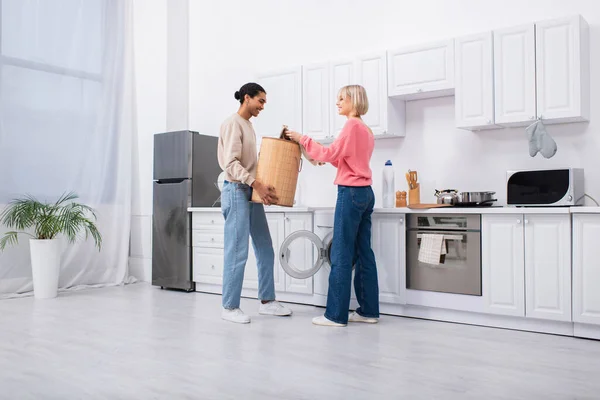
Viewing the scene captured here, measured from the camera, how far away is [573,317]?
3258 mm

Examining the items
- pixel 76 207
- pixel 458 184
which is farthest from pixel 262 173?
pixel 76 207

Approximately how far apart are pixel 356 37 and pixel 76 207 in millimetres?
3105

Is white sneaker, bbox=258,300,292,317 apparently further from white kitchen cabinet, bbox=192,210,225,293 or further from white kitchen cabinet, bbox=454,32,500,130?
white kitchen cabinet, bbox=454,32,500,130

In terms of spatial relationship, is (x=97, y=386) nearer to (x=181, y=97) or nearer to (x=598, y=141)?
(x=598, y=141)

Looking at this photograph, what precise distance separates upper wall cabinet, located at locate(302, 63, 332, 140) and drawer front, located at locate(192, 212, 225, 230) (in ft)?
3.60

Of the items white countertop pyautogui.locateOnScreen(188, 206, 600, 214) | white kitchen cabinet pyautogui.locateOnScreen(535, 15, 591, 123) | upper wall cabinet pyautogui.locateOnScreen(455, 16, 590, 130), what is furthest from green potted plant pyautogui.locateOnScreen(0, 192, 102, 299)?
white kitchen cabinet pyautogui.locateOnScreen(535, 15, 591, 123)

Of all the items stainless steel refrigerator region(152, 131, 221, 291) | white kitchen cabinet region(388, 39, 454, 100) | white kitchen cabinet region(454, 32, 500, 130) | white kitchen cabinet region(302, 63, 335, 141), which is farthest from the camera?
stainless steel refrigerator region(152, 131, 221, 291)

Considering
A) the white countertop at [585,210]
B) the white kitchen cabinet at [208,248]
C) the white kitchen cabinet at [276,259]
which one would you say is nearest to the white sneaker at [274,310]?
the white kitchen cabinet at [276,259]

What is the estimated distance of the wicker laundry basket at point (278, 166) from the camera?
3.51 m

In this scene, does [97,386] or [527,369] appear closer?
[97,386]

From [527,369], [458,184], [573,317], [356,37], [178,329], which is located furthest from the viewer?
[356,37]

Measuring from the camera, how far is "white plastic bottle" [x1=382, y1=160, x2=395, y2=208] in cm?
431

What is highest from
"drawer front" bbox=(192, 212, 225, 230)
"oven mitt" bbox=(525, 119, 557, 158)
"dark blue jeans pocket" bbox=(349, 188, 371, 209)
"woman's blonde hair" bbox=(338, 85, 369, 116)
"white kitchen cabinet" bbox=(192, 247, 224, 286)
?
"woman's blonde hair" bbox=(338, 85, 369, 116)

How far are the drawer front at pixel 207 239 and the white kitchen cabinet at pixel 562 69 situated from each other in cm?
281
